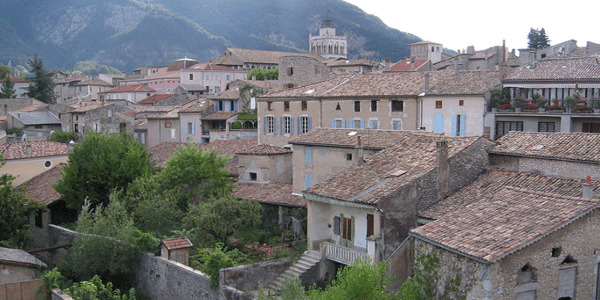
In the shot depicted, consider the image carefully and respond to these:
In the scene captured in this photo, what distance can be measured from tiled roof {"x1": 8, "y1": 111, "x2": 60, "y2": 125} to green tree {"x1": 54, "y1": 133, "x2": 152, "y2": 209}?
110 ft

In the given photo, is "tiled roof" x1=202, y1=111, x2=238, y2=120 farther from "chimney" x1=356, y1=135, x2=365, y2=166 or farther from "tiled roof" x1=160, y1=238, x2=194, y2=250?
"chimney" x1=356, y1=135, x2=365, y2=166

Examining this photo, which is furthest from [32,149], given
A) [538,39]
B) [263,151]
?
[538,39]

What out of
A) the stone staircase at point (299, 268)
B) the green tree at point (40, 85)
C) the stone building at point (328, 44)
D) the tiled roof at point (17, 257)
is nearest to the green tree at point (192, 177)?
the tiled roof at point (17, 257)

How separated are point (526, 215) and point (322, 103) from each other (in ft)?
78.8

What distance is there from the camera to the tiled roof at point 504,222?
17.1 m

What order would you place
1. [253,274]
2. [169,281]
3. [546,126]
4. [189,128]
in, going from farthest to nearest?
[189,128]
[546,126]
[169,281]
[253,274]

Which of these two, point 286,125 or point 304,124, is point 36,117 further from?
point 304,124

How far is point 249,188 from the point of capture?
36.5m

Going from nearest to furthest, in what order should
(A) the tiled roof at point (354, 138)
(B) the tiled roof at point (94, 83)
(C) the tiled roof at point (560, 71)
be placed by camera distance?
(A) the tiled roof at point (354, 138)
(C) the tiled roof at point (560, 71)
(B) the tiled roof at point (94, 83)

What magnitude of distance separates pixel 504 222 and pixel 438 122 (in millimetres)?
19300

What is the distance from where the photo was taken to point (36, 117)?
69938 mm

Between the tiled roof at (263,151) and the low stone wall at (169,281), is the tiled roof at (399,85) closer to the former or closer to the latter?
the tiled roof at (263,151)

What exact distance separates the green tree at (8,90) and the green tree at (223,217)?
6898 centimetres

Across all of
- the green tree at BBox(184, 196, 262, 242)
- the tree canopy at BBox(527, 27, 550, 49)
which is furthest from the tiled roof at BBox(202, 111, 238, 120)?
the tree canopy at BBox(527, 27, 550, 49)
